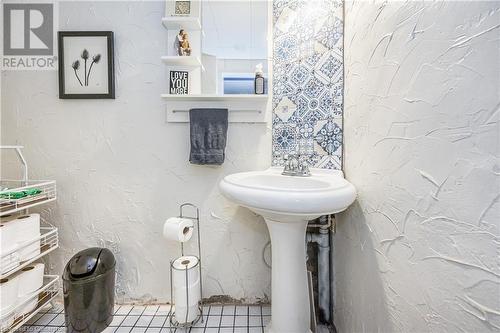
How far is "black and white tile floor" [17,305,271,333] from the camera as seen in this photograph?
117cm

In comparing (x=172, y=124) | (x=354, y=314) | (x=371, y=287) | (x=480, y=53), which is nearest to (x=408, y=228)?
(x=371, y=287)

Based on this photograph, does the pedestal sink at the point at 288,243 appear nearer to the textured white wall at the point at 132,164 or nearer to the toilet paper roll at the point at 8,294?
the textured white wall at the point at 132,164

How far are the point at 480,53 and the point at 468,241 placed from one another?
1.16ft

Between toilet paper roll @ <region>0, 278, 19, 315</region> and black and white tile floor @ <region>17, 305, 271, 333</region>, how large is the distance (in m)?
0.25

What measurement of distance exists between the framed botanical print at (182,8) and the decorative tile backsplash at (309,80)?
0.44 m

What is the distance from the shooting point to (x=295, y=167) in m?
1.15

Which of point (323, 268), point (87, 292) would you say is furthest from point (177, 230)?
point (323, 268)

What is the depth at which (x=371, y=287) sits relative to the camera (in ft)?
2.76

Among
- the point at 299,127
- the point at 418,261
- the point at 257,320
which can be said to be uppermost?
the point at 299,127

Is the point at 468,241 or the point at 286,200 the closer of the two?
the point at 468,241

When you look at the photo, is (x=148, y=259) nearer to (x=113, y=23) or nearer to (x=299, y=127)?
(x=299, y=127)

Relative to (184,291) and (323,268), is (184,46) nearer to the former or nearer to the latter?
(184,291)

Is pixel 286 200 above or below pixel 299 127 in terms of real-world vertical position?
below

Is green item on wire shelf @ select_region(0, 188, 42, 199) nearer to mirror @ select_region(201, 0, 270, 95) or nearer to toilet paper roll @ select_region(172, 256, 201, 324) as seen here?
toilet paper roll @ select_region(172, 256, 201, 324)
